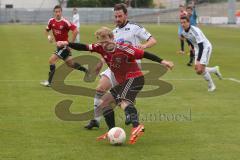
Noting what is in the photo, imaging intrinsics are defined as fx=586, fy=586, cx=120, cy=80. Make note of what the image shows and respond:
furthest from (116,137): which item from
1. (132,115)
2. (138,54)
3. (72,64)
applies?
(72,64)

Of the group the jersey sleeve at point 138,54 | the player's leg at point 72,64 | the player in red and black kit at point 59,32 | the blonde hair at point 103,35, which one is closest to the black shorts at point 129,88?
the jersey sleeve at point 138,54

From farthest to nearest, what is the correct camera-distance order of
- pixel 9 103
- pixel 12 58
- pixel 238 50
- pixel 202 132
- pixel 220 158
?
pixel 238 50, pixel 12 58, pixel 9 103, pixel 202 132, pixel 220 158

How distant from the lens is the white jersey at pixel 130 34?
36.2 ft

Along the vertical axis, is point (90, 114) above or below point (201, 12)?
above

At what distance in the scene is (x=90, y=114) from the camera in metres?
11.7

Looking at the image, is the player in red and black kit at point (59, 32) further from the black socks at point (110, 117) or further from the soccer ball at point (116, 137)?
the soccer ball at point (116, 137)

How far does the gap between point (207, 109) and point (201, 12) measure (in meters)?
72.0

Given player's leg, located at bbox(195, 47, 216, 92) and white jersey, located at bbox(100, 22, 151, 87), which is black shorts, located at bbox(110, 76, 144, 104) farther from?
player's leg, located at bbox(195, 47, 216, 92)

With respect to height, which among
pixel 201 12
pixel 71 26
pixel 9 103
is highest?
pixel 71 26

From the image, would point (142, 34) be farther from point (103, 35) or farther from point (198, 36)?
point (198, 36)

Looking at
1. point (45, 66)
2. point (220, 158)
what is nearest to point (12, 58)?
point (45, 66)

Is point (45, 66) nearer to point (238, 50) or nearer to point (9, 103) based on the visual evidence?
point (9, 103)

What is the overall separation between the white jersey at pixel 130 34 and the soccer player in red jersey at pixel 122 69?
1.51m

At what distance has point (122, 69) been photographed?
9430 mm
